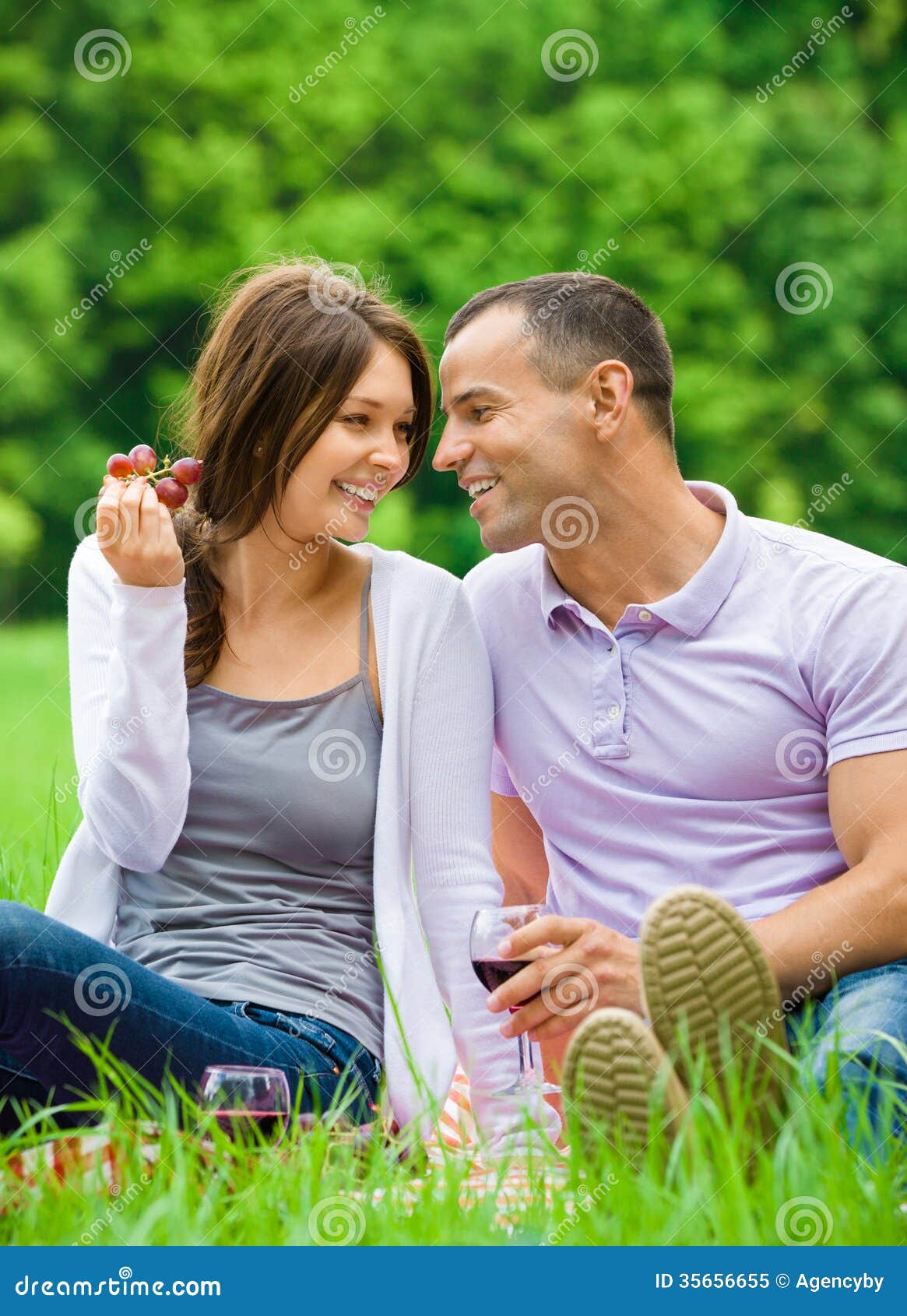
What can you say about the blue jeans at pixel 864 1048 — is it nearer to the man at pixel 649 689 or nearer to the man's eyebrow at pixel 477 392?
the man at pixel 649 689

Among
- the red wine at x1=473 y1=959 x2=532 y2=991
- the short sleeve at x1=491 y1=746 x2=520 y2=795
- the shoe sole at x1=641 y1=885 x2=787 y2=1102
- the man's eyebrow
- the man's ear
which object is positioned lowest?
the red wine at x1=473 y1=959 x2=532 y2=991

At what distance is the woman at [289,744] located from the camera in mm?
2260

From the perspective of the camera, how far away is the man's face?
103 inches

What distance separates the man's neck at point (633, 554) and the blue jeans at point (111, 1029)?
91 centimetres

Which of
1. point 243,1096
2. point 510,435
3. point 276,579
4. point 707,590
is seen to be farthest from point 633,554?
point 243,1096

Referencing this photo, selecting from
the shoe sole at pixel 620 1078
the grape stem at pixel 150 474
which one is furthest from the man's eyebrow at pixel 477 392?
the shoe sole at pixel 620 1078

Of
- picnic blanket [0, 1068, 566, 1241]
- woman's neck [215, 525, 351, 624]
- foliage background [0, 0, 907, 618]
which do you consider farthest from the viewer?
foliage background [0, 0, 907, 618]

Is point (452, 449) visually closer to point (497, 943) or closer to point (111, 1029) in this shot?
point (497, 943)

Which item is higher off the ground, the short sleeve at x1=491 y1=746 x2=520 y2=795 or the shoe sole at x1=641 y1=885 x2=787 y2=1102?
the shoe sole at x1=641 y1=885 x2=787 y2=1102

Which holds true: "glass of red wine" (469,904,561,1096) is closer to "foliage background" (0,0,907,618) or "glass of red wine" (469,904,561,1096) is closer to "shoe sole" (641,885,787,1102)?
"shoe sole" (641,885,787,1102)

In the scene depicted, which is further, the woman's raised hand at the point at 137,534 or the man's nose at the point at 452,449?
the man's nose at the point at 452,449

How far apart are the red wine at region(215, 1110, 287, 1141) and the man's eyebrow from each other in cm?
133

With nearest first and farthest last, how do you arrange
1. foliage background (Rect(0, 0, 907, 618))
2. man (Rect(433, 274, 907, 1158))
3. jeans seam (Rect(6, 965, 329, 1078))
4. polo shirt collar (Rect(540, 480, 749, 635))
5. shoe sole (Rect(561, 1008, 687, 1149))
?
1. shoe sole (Rect(561, 1008, 687, 1149))
2. jeans seam (Rect(6, 965, 329, 1078))
3. man (Rect(433, 274, 907, 1158))
4. polo shirt collar (Rect(540, 480, 749, 635))
5. foliage background (Rect(0, 0, 907, 618))

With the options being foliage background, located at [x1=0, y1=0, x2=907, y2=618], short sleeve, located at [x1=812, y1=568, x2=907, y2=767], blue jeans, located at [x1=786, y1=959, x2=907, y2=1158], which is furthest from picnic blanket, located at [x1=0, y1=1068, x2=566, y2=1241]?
foliage background, located at [x1=0, y1=0, x2=907, y2=618]
